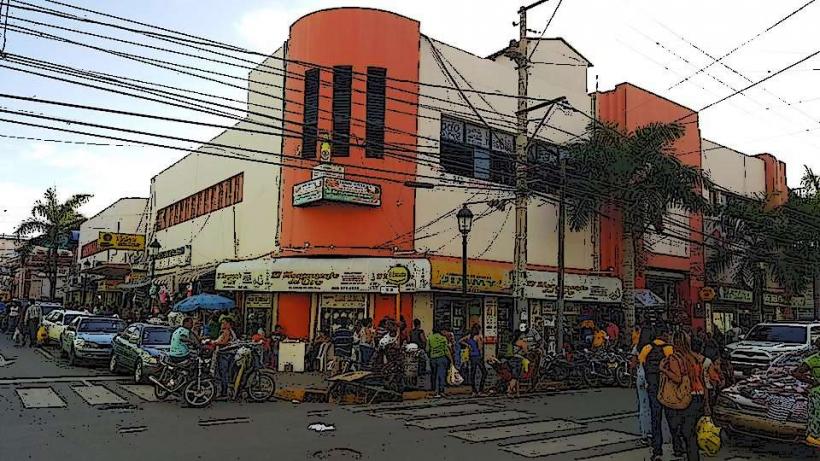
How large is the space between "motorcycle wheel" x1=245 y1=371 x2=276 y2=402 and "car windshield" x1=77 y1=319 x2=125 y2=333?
8950 millimetres

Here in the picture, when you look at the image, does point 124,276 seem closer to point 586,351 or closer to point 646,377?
point 586,351

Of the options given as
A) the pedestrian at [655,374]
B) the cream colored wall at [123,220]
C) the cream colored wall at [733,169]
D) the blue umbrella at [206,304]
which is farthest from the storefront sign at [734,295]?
the cream colored wall at [123,220]

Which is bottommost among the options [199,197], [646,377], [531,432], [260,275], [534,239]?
[531,432]

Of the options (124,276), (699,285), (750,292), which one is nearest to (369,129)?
(699,285)

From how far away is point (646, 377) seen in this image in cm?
991

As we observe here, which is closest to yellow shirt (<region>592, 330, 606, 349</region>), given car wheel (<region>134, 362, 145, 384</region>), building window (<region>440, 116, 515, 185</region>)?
building window (<region>440, 116, 515, 185</region>)

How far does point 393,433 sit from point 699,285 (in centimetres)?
2519

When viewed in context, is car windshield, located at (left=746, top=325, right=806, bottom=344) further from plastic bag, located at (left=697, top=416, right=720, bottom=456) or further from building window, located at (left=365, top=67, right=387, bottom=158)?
plastic bag, located at (left=697, top=416, right=720, bottom=456)

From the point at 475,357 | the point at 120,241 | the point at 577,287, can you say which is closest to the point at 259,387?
the point at 475,357

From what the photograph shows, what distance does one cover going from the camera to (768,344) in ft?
69.6

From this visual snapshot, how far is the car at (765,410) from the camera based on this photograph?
31.4 ft

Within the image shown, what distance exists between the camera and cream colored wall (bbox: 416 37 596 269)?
23359 millimetres

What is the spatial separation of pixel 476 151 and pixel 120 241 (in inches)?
817

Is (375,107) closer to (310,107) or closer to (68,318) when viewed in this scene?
(310,107)
